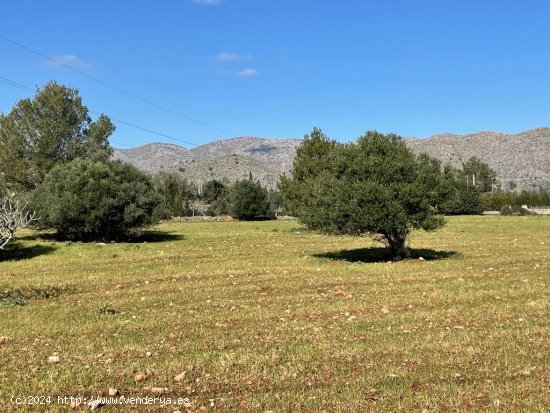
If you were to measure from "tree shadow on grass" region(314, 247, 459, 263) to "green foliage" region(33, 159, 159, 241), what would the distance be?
17.4 m

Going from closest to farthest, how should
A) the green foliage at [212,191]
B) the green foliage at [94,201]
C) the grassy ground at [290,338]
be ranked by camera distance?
the grassy ground at [290,338] < the green foliage at [94,201] < the green foliage at [212,191]

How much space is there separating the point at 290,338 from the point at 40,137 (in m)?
56.8

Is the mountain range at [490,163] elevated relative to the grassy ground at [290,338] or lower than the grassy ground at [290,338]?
elevated

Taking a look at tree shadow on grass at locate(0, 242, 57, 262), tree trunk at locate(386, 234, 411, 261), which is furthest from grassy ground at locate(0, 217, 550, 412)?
tree shadow on grass at locate(0, 242, 57, 262)

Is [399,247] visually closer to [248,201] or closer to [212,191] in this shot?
[248,201]

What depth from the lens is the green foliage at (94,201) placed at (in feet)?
114

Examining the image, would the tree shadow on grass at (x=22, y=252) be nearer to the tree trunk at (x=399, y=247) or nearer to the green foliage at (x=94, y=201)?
the green foliage at (x=94, y=201)

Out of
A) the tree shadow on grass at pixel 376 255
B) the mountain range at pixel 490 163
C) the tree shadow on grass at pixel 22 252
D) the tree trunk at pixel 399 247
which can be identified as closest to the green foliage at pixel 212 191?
the mountain range at pixel 490 163

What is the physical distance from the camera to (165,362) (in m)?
7.55

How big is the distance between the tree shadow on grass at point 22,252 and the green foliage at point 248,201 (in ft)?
180

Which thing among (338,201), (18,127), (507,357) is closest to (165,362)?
(507,357)

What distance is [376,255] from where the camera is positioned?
24.7 meters

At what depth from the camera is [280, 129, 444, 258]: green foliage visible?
21000 mm

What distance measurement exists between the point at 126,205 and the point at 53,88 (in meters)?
30.9
